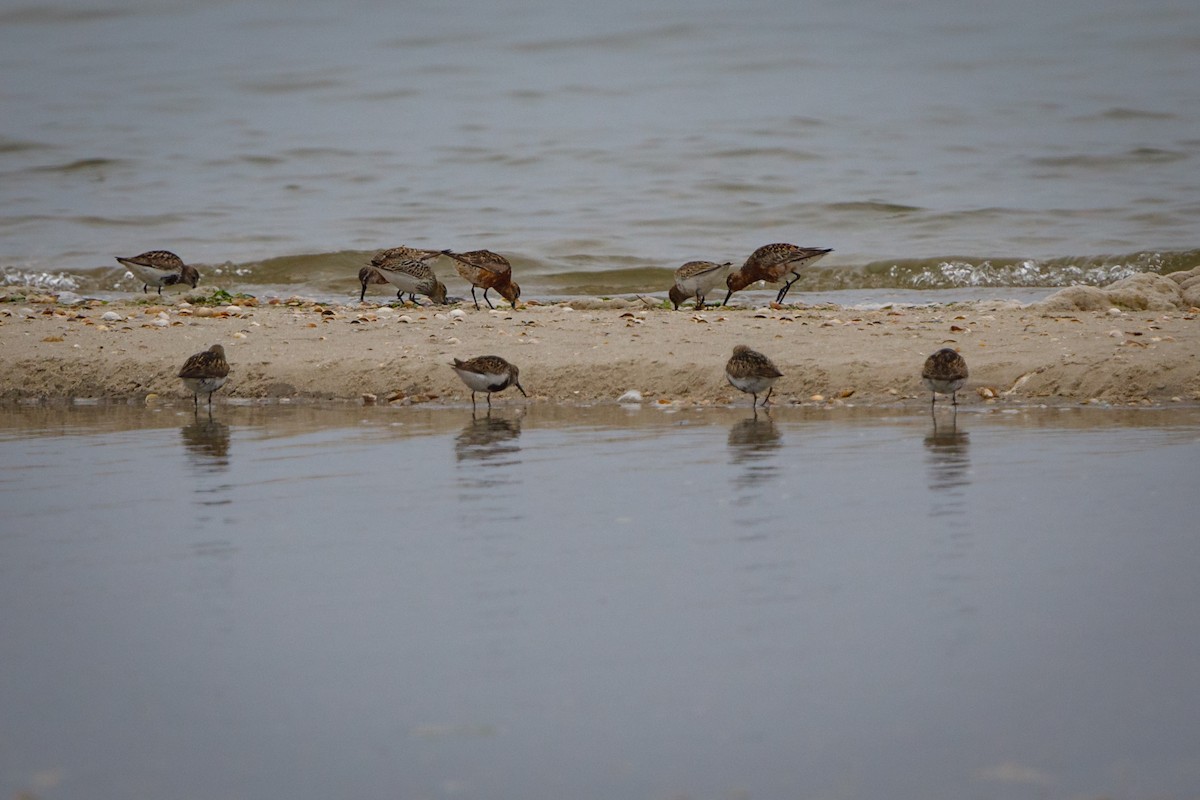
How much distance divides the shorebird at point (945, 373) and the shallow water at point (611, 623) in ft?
3.86

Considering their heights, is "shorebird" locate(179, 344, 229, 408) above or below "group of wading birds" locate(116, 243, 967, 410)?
below

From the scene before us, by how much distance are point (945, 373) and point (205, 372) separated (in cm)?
534

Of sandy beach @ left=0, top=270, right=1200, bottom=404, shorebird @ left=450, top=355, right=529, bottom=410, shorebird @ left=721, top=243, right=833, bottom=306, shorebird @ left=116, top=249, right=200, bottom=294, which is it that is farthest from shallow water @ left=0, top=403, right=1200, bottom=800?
shorebird @ left=116, top=249, right=200, bottom=294

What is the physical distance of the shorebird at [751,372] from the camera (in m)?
10.0

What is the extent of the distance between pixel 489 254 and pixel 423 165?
1370cm

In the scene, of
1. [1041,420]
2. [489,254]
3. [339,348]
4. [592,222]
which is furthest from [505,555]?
[592,222]

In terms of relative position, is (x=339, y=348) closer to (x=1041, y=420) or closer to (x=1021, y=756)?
(x=1041, y=420)

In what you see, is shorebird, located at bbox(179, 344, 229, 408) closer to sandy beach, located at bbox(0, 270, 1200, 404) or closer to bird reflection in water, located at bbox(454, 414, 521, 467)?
sandy beach, located at bbox(0, 270, 1200, 404)

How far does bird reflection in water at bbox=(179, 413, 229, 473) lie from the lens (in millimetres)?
8344

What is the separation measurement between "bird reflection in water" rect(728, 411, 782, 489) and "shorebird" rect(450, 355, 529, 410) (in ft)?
5.94

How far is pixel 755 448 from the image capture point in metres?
8.48

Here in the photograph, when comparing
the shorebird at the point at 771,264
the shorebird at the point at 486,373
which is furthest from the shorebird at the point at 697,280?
the shorebird at the point at 486,373

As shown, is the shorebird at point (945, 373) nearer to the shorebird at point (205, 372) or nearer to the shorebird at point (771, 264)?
the shorebird at point (205, 372)

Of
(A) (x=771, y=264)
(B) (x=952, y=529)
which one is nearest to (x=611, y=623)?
(B) (x=952, y=529)
